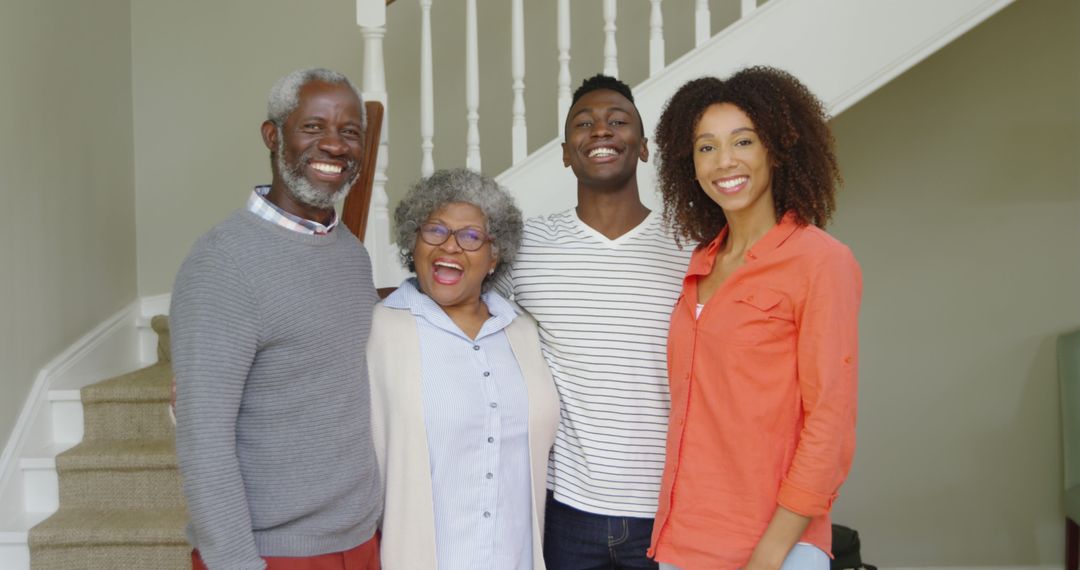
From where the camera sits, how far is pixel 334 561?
1.42 m

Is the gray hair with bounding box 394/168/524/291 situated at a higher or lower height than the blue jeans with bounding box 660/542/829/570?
higher

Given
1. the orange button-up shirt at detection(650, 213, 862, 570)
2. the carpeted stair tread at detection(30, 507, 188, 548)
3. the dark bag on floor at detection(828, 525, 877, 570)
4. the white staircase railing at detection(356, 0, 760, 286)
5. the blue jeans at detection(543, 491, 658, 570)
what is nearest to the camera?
the orange button-up shirt at detection(650, 213, 862, 570)

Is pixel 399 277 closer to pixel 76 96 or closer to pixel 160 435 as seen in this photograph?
pixel 160 435

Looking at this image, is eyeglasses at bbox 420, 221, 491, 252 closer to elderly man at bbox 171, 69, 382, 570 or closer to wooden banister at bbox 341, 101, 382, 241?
elderly man at bbox 171, 69, 382, 570

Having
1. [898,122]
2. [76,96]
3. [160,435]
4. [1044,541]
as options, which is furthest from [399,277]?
[1044,541]

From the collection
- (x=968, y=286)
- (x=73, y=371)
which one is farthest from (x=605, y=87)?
(x=968, y=286)

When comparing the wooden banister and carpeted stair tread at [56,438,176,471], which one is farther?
carpeted stair tread at [56,438,176,471]

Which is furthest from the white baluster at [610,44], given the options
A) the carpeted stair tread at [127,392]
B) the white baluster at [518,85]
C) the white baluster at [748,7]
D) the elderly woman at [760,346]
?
the carpeted stair tread at [127,392]

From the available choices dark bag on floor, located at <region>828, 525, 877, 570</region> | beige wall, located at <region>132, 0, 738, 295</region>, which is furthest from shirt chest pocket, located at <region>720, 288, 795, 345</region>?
beige wall, located at <region>132, 0, 738, 295</region>

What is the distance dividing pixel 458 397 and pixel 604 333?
31 centimetres

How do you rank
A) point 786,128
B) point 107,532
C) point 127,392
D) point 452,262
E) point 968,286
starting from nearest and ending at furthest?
point 786,128, point 452,262, point 107,532, point 127,392, point 968,286

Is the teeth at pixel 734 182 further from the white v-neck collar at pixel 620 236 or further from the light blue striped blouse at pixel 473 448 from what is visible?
the light blue striped blouse at pixel 473 448

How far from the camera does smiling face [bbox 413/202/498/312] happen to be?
163 centimetres

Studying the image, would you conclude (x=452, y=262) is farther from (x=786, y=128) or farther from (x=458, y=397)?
(x=786, y=128)
